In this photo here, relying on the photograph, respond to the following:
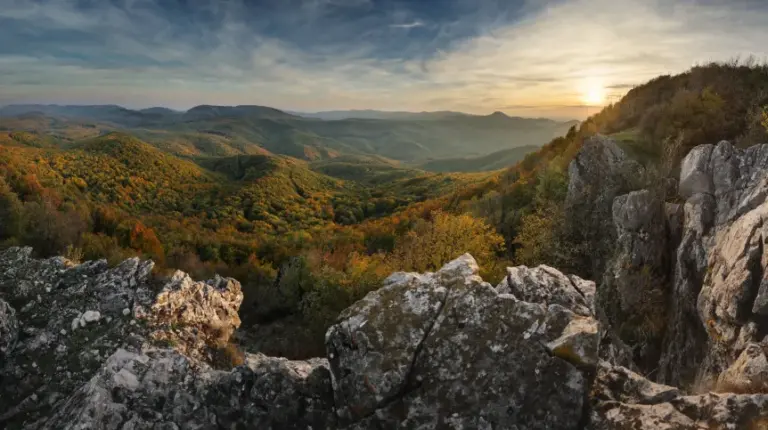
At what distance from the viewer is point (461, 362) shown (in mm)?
10344

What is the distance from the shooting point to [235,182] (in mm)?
197375

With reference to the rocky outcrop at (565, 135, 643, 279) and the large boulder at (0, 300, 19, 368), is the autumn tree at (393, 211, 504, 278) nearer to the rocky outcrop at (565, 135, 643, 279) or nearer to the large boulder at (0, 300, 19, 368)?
the rocky outcrop at (565, 135, 643, 279)

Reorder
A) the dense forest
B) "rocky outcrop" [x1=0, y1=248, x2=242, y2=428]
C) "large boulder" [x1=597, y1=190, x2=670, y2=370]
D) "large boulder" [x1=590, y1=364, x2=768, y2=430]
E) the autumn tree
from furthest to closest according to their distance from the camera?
the dense forest
the autumn tree
"large boulder" [x1=597, y1=190, x2=670, y2=370]
"rocky outcrop" [x1=0, y1=248, x2=242, y2=428]
"large boulder" [x1=590, y1=364, x2=768, y2=430]

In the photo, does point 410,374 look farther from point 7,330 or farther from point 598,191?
point 598,191

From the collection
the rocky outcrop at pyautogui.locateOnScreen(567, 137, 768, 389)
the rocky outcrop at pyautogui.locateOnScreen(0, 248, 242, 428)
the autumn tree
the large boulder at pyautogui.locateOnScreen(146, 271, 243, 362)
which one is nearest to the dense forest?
the autumn tree

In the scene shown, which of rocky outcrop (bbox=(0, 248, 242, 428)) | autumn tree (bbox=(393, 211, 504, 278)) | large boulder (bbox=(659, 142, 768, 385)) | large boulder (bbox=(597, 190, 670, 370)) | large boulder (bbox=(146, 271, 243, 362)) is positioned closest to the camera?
large boulder (bbox=(659, 142, 768, 385))

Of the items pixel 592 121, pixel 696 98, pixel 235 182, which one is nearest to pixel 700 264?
pixel 696 98

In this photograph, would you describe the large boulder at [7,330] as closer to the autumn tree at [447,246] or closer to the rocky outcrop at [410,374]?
the rocky outcrop at [410,374]

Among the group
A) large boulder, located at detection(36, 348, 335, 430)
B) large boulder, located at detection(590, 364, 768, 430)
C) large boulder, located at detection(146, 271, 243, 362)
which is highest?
large boulder, located at detection(590, 364, 768, 430)

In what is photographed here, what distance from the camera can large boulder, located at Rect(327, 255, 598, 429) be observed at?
9.66 metres

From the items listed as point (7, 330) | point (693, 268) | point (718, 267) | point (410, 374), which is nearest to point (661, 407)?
point (410, 374)

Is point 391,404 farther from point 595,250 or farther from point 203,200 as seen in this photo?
point 203,200

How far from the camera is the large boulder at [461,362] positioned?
380 inches

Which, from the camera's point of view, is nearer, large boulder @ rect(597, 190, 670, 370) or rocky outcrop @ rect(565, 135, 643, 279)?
large boulder @ rect(597, 190, 670, 370)
